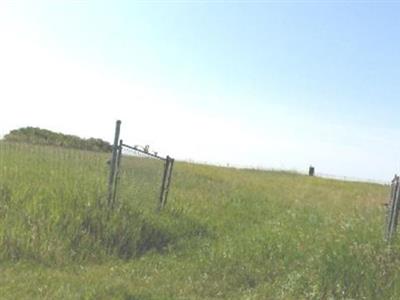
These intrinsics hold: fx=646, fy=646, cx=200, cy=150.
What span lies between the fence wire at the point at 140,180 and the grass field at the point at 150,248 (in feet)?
0.10

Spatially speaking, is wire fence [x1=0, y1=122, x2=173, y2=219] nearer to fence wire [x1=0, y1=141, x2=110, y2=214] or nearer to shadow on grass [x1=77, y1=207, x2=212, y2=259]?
fence wire [x1=0, y1=141, x2=110, y2=214]

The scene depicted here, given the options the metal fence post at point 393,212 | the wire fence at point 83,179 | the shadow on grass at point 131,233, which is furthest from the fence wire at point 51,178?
the metal fence post at point 393,212

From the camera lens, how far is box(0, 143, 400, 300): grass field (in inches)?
337

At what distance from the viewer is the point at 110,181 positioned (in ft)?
38.4

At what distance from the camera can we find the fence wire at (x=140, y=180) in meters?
12.1

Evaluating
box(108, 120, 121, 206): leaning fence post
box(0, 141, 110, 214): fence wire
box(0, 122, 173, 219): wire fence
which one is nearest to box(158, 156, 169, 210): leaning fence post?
box(0, 122, 173, 219): wire fence

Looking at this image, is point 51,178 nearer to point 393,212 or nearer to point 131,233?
point 131,233

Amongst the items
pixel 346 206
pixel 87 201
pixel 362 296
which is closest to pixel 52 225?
pixel 87 201

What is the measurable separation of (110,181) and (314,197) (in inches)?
524

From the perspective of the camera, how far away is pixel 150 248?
11.0 m

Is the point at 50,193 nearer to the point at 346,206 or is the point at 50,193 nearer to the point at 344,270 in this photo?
the point at 344,270

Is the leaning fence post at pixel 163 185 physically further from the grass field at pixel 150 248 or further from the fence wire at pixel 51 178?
the fence wire at pixel 51 178

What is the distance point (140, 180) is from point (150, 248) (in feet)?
7.51

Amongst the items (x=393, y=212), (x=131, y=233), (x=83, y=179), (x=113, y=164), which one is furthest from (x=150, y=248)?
(x=393, y=212)
